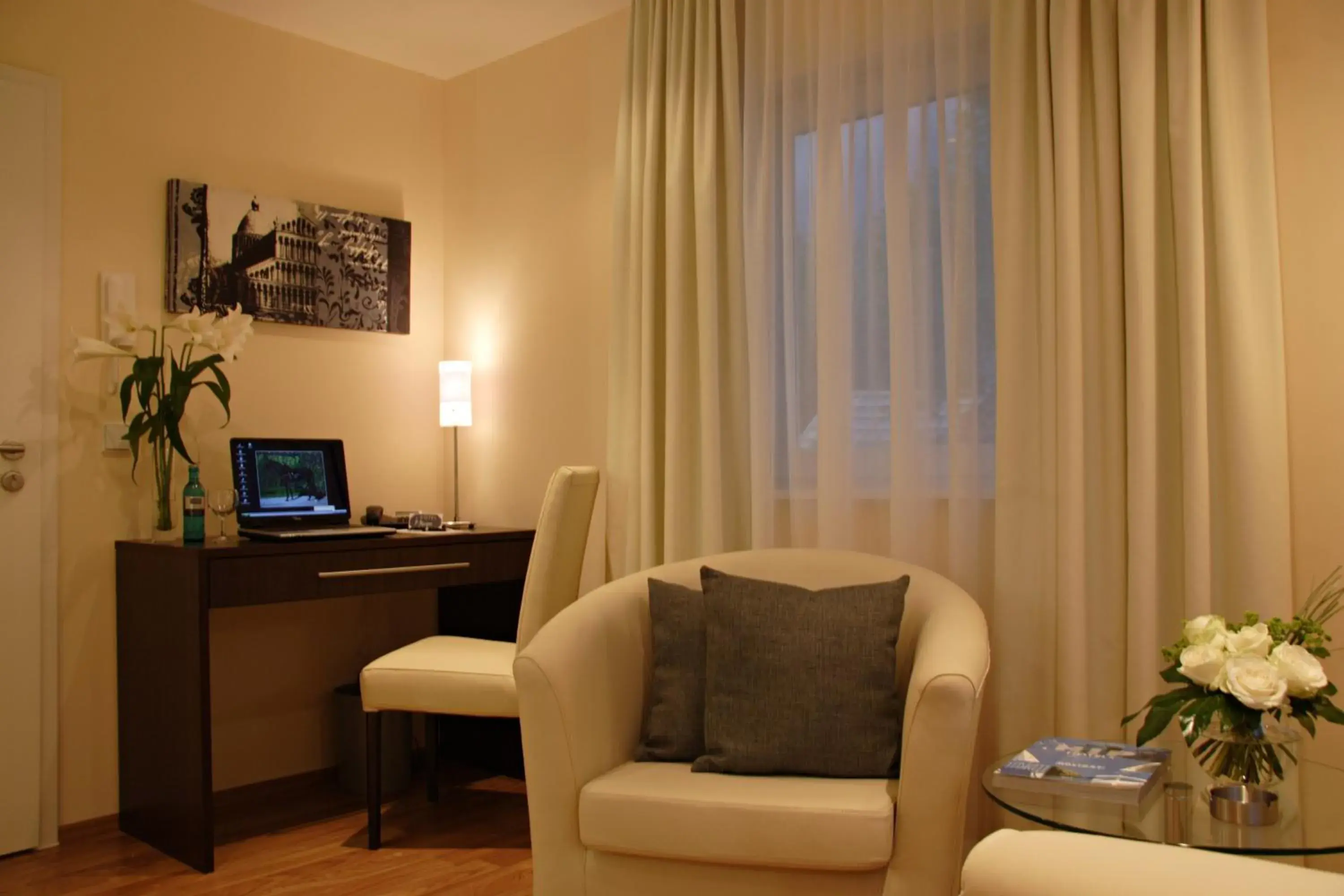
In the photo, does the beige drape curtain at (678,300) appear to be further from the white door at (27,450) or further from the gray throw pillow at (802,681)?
the white door at (27,450)

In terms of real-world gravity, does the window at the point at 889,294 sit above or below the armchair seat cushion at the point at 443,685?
above

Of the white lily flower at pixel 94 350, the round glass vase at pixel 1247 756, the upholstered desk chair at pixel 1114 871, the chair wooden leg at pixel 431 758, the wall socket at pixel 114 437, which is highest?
the white lily flower at pixel 94 350

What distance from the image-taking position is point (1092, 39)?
2.52 m

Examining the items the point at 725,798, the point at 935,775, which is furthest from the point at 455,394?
the point at 935,775

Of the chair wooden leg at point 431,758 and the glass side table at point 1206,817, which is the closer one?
the glass side table at point 1206,817

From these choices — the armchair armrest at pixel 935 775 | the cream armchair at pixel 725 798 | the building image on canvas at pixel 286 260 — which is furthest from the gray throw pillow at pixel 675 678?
the building image on canvas at pixel 286 260

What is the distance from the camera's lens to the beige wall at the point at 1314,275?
2275mm

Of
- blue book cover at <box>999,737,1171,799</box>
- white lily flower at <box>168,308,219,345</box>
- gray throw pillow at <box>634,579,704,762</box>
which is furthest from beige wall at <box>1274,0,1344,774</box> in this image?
white lily flower at <box>168,308,219,345</box>

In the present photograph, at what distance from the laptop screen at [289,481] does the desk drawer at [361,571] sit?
0.38 m

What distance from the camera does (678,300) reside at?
10.8ft

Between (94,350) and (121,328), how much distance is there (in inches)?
5.0

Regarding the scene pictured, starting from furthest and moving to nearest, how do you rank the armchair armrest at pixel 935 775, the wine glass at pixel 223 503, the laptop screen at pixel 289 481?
the laptop screen at pixel 289 481 < the wine glass at pixel 223 503 < the armchair armrest at pixel 935 775

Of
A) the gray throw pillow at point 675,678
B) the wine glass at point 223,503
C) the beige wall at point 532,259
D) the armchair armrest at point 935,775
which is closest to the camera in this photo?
the armchair armrest at point 935,775

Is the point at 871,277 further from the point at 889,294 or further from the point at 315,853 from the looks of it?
the point at 315,853
